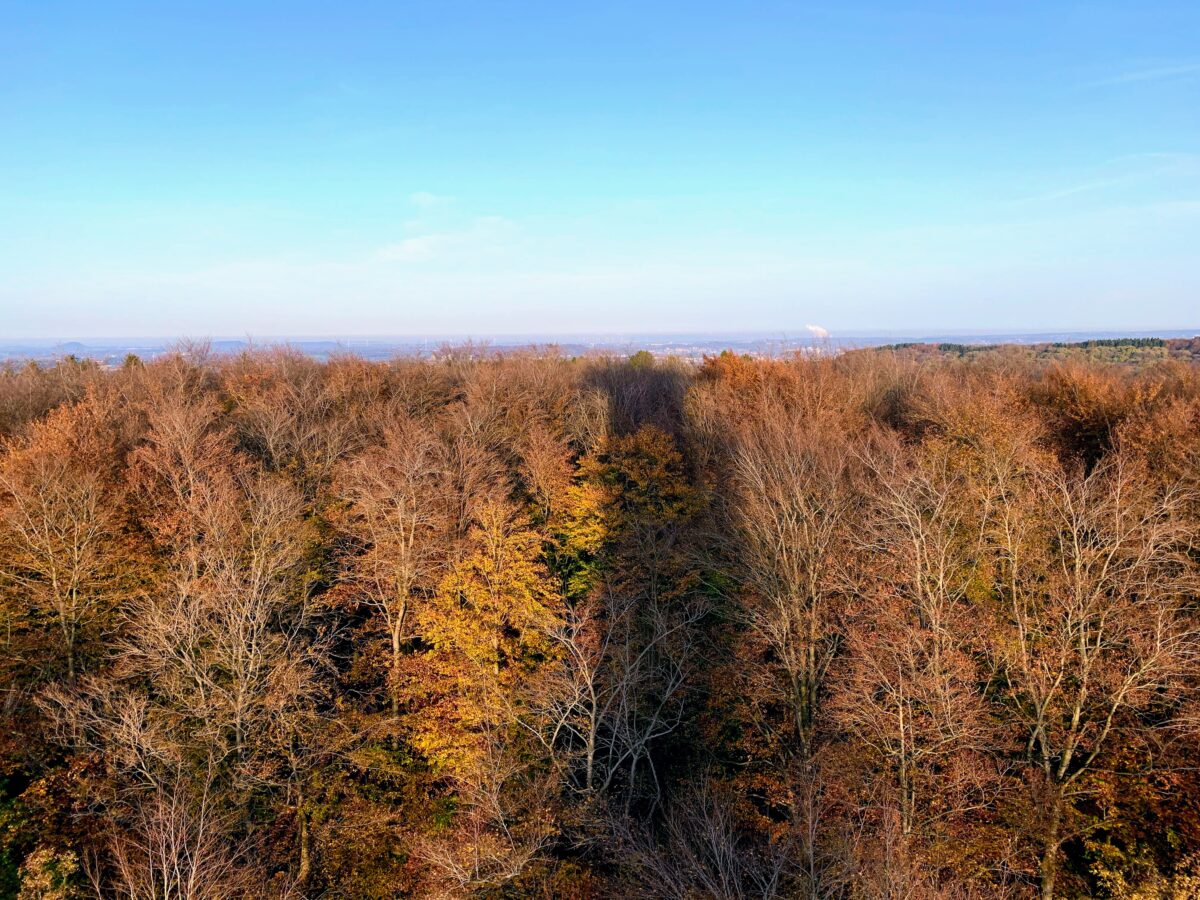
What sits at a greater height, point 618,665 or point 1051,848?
point 618,665

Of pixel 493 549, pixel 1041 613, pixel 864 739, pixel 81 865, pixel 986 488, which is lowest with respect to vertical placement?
pixel 81 865

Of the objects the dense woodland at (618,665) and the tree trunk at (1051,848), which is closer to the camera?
the tree trunk at (1051,848)

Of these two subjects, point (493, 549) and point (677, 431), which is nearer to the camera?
point (493, 549)

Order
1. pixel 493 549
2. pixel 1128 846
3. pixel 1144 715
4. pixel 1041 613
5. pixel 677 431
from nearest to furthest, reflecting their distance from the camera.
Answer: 1. pixel 1128 846
2. pixel 1144 715
3. pixel 1041 613
4. pixel 493 549
5. pixel 677 431

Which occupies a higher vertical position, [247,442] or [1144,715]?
[247,442]

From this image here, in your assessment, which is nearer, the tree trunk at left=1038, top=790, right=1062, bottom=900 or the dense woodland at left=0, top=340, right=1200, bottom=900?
the tree trunk at left=1038, top=790, right=1062, bottom=900

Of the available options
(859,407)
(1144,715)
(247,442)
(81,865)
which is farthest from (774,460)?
(247,442)

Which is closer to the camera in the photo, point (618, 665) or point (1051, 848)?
point (1051, 848)

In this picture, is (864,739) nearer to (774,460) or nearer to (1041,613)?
(1041,613)
